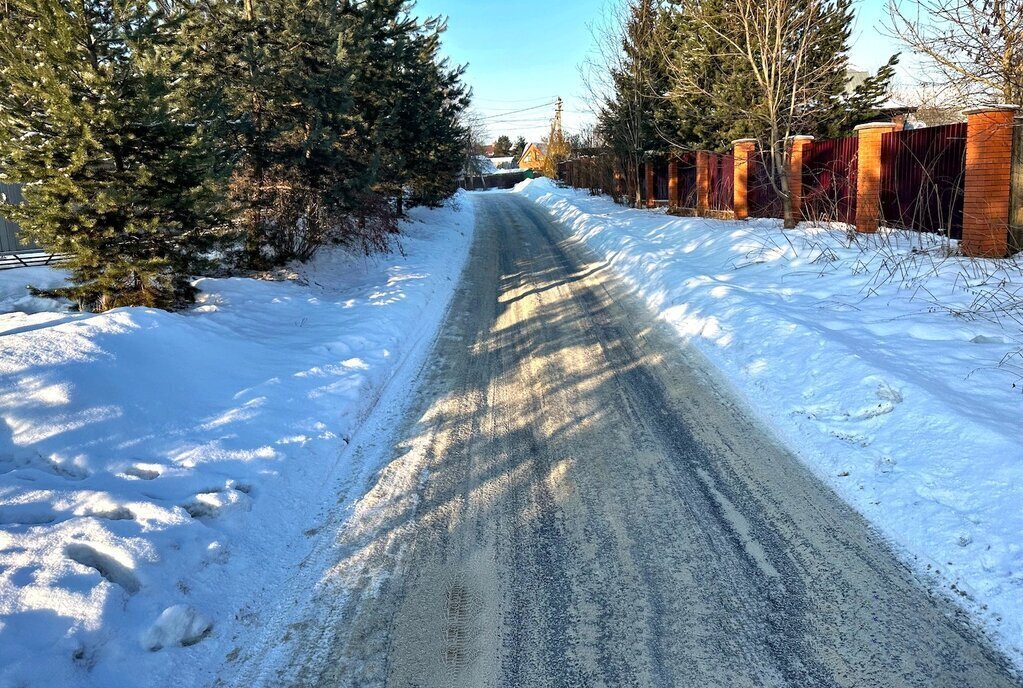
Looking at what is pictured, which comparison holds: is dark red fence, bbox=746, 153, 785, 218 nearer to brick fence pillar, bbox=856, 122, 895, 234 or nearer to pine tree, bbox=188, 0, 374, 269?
brick fence pillar, bbox=856, 122, 895, 234

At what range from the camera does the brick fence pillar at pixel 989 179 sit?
32.6ft

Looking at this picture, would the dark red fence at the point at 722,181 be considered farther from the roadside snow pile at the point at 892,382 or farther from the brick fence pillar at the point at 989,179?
the brick fence pillar at the point at 989,179

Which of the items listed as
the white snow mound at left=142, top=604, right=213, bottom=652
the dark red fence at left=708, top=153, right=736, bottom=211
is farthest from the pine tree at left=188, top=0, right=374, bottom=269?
the dark red fence at left=708, top=153, right=736, bottom=211

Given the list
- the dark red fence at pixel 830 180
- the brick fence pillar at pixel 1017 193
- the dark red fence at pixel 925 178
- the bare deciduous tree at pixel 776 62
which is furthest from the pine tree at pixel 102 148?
the dark red fence at pixel 830 180

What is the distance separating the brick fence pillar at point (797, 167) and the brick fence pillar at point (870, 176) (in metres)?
2.62

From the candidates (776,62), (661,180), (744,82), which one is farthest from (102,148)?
(661,180)

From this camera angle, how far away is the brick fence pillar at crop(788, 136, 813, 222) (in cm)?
1642

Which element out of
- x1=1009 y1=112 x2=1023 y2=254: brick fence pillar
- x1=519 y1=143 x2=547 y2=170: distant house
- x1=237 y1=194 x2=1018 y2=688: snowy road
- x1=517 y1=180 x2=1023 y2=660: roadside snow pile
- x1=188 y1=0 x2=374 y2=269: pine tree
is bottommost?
x1=237 y1=194 x2=1018 y2=688: snowy road

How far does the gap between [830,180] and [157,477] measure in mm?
15835

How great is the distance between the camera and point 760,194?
62.5 feet

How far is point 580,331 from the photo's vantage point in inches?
364

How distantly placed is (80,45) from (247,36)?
390 centimetres

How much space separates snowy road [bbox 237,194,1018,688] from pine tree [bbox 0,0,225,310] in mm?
4216

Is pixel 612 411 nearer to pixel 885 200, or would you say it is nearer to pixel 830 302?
pixel 830 302
